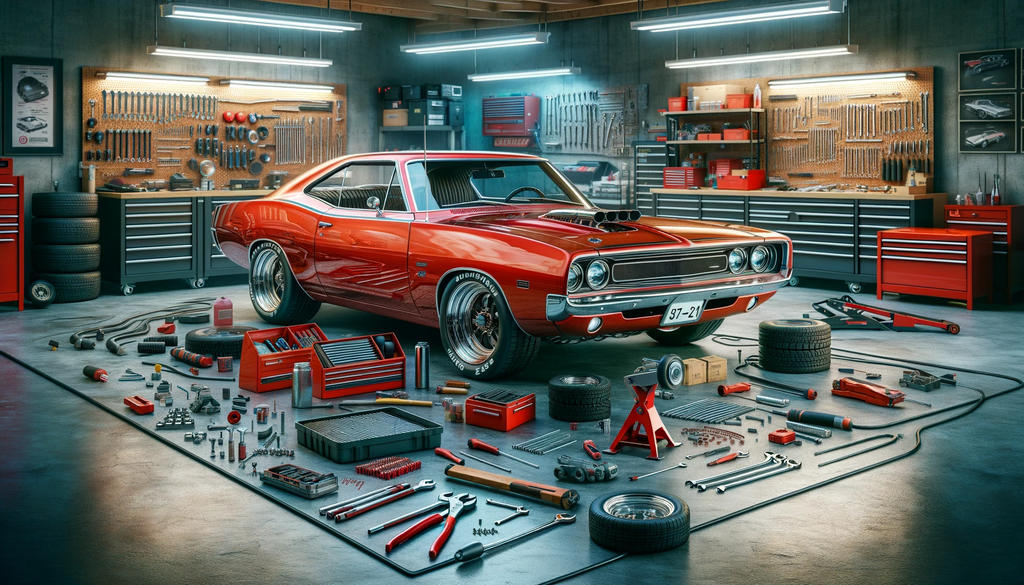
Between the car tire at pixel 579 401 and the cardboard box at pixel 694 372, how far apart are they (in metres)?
0.87

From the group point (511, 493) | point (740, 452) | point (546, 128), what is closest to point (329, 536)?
point (511, 493)

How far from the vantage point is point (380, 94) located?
12445 mm

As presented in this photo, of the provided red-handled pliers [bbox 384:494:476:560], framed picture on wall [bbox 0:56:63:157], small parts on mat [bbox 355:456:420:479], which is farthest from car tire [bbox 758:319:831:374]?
framed picture on wall [bbox 0:56:63:157]

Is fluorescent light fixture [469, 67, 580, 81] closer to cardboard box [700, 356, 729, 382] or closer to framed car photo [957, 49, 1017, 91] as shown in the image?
framed car photo [957, 49, 1017, 91]

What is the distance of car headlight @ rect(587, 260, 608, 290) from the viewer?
4.91 meters

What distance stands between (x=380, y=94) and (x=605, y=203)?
328cm

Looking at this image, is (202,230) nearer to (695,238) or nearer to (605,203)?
(605,203)

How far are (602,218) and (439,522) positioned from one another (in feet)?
8.46

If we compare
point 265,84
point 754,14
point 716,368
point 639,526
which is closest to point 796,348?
point 716,368

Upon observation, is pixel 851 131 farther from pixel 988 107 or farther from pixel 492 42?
pixel 492 42

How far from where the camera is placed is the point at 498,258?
510 centimetres

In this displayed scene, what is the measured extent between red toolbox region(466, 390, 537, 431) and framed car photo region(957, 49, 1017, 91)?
20.4 ft

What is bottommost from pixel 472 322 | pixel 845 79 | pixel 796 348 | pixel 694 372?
pixel 694 372

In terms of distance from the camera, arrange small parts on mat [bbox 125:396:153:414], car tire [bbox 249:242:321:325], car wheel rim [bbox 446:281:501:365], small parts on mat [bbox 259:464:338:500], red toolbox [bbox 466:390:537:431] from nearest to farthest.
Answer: small parts on mat [bbox 259:464:338:500]
red toolbox [bbox 466:390:537:431]
small parts on mat [bbox 125:396:153:414]
car wheel rim [bbox 446:281:501:365]
car tire [bbox 249:242:321:325]
